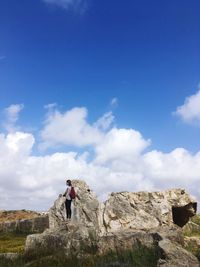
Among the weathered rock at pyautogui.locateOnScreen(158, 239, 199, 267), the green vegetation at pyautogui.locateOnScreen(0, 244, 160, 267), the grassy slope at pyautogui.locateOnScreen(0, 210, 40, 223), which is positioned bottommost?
the weathered rock at pyautogui.locateOnScreen(158, 239, 199, 267)

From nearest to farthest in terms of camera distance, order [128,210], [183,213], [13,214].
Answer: [128,210], [183,213], [13,214]

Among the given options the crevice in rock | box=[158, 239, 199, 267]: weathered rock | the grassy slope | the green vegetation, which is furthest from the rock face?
the grassy slope

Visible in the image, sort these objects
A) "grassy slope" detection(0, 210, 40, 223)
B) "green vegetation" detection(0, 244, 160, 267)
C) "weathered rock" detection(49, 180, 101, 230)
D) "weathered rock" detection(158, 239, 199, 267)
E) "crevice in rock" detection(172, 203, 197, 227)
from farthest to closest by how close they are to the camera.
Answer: "grassy slope" detection(0, 210, 40, 223) → "crevice in rock" detection(172, 203, 197, 227) → "weathered rock" detection(49, 180, 101, 230) → "green vegetation" detection(0, 244, 160, 267) → "weathered rock" detection(158, 239, 199, 267)

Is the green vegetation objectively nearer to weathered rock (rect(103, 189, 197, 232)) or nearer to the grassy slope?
weathered rock (rect(103, 189, 197, 232))

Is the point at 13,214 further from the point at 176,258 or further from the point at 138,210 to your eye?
the point at 176,258

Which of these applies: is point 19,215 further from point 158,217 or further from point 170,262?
point 170,262

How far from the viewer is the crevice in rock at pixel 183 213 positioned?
36812mm

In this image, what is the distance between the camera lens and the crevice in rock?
36.8 meters

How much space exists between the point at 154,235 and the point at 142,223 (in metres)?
17.6

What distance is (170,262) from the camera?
11516 mm

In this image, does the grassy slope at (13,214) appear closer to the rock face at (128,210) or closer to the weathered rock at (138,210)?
the rock face at (128,210)

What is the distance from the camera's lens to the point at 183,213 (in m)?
37.1

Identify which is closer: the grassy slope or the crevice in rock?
the crevice in rock

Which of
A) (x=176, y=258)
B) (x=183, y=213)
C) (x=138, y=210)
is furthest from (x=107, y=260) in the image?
(x=183, y=213)
